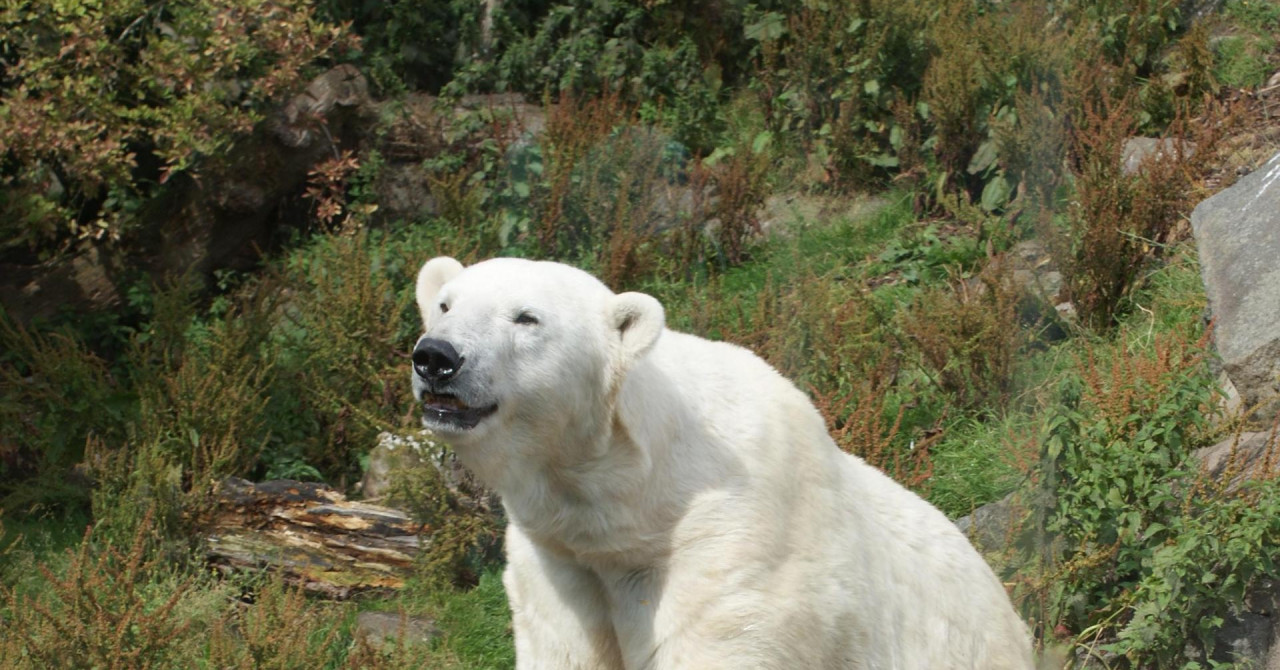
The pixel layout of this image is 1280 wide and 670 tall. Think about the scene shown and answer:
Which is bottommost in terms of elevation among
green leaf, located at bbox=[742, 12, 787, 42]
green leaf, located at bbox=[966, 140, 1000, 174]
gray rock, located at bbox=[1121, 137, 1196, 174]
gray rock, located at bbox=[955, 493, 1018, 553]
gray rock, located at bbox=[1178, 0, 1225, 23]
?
gray rock, located at bbox=[955, 493, 1018, 553]

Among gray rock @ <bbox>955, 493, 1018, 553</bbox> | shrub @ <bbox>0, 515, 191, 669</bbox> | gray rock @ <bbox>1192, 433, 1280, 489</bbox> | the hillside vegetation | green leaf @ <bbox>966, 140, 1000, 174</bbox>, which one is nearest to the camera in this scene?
shrub @ <bbox>0, 515, 191, 669</bbox>

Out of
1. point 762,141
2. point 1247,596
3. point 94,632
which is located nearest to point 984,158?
point 762,141

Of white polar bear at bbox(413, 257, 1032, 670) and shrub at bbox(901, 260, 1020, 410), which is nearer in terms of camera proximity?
white polar bear at bbox(413, 257, 1032, 670)

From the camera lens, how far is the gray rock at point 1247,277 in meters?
4.98

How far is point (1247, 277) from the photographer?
17.4 feet

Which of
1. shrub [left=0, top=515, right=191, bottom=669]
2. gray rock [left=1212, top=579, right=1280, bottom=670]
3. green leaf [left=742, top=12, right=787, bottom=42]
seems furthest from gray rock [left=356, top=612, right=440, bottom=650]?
green leaf [left=742, top=12, right=787, bottom=42]

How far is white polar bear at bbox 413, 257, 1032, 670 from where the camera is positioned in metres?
3.05

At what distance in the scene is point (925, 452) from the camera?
5559mm

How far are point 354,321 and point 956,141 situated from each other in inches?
149

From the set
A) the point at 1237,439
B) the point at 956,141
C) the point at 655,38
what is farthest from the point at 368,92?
the point at 1237,439

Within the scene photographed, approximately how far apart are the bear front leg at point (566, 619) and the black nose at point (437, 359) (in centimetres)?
59

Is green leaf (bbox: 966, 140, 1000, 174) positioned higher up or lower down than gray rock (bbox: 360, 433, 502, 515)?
higher up

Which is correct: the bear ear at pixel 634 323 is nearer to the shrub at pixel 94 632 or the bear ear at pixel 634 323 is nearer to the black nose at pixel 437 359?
the black nose at pixel 437 359

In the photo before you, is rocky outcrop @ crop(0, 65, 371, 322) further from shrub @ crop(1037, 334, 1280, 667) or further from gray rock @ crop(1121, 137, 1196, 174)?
shrub @ crop(1037, 334, 1280, 667)
